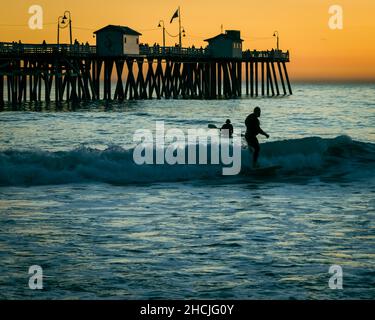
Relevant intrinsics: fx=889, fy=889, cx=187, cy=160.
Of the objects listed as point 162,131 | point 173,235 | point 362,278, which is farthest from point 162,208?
point 162,131

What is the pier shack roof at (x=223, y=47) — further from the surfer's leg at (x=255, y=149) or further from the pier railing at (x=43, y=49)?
the surfer's leg at (x=255, y=149)

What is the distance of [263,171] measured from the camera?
21.6 meters

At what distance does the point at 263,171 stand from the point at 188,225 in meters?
7.91

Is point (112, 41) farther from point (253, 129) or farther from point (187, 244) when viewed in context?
point (187, 244)

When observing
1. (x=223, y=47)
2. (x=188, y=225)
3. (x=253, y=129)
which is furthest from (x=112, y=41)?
(x=188, y=225)

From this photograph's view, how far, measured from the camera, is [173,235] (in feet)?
42.7

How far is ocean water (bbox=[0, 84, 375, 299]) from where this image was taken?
10.2 metres

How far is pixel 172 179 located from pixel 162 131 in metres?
23.7

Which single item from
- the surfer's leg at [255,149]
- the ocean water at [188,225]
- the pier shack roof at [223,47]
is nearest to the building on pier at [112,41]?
the pier shack roof at [223,47]

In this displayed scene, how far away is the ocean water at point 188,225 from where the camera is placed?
10.2 m

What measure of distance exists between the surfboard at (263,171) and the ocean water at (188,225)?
0.13 meters

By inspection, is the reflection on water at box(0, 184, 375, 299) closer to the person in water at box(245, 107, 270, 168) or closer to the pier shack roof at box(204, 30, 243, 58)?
the person in water at box(245, 107, 270, 168)

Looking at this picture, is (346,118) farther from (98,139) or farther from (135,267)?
(135,267)

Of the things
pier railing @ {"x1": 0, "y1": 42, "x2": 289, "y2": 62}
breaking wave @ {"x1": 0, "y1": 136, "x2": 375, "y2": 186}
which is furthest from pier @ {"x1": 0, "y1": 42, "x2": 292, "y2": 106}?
breaking wave @ {"x1": 0, "y1": 136, "x2": 375, "y2": 186}
